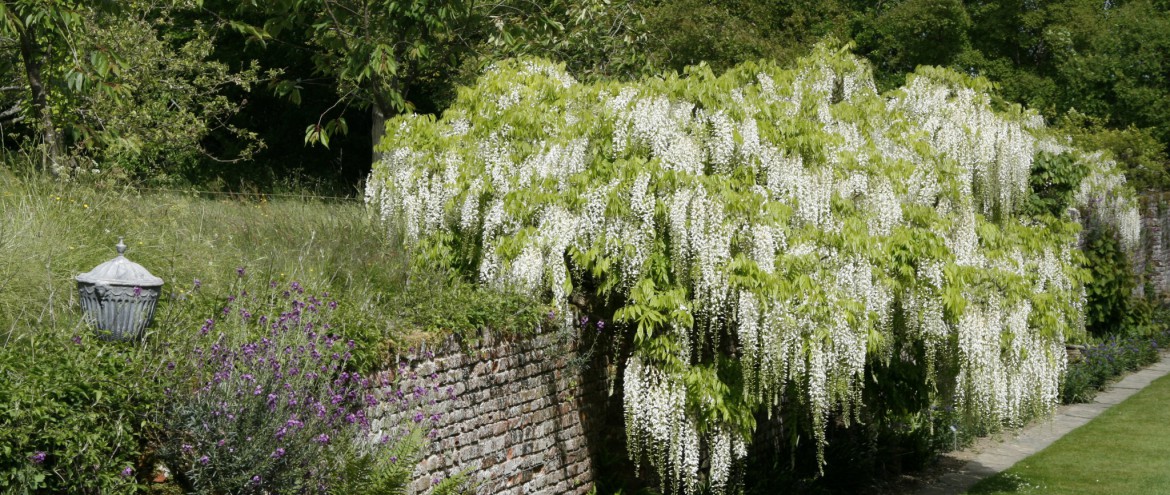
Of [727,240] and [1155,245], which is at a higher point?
[727,240]

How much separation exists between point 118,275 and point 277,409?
1079 mm

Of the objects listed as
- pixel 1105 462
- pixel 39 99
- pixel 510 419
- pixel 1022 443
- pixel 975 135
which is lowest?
pixel 1022 443

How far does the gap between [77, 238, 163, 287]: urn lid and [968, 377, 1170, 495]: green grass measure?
7801 mm

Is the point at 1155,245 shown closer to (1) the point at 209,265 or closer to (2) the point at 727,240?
(2) the point at 727,240

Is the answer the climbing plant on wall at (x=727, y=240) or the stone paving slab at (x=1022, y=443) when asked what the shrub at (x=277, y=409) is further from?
the stone paving slab at (x=1022, y=443)

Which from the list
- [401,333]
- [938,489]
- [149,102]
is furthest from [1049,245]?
[149,102]

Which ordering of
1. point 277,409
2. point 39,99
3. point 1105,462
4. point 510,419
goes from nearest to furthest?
point 277,409 < point 510,419 < point 39,99 < point 1105,462

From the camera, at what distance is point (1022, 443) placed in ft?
40.8

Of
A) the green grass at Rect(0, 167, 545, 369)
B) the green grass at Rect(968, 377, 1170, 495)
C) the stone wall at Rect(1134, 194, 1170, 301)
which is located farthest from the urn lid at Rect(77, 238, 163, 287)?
the stone wall at Rect(1134, 194, 1170, 301)

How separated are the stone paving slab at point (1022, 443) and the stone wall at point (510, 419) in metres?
3.95

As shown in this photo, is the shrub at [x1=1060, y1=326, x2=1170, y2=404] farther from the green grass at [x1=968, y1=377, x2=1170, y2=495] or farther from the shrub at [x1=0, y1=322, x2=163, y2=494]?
the shrub at [x1=0, y1=322, x2=163, y2=494]

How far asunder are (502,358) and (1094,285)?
12.7 meters

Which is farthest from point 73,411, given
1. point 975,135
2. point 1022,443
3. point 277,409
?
point 1022,443

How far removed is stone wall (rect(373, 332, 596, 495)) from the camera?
24.2ft
